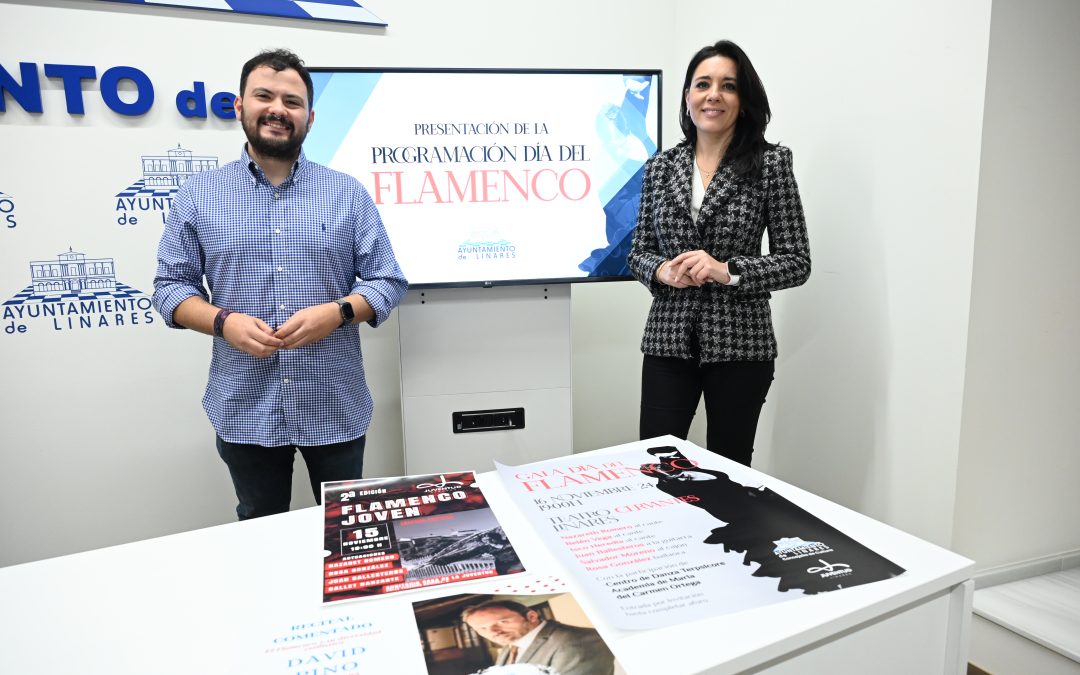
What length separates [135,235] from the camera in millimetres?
2525

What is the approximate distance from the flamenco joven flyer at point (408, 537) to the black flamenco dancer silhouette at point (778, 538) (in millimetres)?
325

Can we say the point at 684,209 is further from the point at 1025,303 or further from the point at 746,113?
the point at 1025,303

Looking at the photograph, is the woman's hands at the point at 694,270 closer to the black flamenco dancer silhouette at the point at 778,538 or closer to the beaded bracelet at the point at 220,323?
the black flamenco dancer silhouette at the point at 778,538

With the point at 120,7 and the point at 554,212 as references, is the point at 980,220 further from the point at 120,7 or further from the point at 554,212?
the point at 120,7

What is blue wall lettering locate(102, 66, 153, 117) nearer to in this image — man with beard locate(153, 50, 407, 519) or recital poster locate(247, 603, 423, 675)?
man with beard locate(153, 50, 407, 519)

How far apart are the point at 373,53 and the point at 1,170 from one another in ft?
4.60

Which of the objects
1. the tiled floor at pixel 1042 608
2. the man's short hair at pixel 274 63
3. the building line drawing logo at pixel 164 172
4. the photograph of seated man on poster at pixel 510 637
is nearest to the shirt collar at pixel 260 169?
the man's short hair at pixel 274 63

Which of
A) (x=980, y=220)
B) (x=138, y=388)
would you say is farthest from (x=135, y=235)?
(x=980, y=220)

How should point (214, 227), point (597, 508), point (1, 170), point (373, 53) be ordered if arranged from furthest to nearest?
point (373, 53), point (1, 170), point (214, 227), point (597, 508)

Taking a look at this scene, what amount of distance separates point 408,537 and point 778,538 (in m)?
0.55

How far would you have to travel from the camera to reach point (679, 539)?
3.16ft

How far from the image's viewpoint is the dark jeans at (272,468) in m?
1.88

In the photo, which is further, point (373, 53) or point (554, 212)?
point (373, 53)

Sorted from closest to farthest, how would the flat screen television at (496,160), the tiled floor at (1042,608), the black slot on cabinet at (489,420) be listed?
the tiled floor at (1042,608)
the flat screen television at (496,160)
the black slot on cabinet at (489,420)
